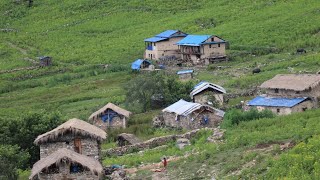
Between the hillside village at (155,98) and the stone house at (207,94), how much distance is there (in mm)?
91

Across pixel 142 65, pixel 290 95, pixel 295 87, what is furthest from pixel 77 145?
pixel 142 65

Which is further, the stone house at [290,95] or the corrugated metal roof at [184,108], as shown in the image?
the corrugated metal roof at [184,108]

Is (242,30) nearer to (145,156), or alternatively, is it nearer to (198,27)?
(198,27)

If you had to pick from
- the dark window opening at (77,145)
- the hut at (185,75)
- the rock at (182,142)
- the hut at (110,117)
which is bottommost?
the hut at (110,117)

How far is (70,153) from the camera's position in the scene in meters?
30.3

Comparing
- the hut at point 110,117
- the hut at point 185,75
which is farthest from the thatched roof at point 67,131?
the hut at point 185,75

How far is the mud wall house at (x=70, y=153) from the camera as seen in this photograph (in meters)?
30.2

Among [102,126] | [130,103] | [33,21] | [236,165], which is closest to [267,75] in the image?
[130,103]

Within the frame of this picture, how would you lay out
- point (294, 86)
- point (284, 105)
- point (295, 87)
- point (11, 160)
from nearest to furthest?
point (11, 160)
point (284, 105)
point (295, 87)
point (294, 86)

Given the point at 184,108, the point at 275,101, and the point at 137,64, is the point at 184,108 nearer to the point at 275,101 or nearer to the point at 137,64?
the point at 275,101

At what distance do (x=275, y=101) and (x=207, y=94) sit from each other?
7.07 metres

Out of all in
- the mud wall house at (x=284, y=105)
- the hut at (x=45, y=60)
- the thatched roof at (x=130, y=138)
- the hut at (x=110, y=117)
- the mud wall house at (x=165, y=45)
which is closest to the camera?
the thatched roof at (x=130, y=138)

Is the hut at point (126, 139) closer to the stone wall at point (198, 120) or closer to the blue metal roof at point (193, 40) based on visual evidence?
the stone wall at point (198, 120)

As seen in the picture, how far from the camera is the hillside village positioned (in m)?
31.1
